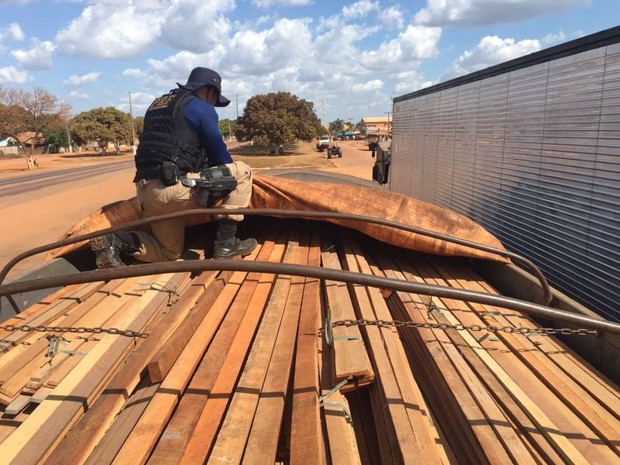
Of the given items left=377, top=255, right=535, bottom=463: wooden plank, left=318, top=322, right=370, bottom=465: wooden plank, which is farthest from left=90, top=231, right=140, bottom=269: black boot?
left=377, top=255, right=535, bottom=463: wooden plank

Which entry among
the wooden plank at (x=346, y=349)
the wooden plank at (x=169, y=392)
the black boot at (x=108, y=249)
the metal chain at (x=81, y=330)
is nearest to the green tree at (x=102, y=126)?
the black boot at (x=108, y=249)

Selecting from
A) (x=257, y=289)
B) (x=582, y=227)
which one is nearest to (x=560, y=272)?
(x=582, y=227)

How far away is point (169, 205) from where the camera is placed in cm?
428

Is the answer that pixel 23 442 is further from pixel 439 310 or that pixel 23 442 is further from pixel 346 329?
pixel 439 310

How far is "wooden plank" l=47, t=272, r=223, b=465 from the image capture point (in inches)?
71.6

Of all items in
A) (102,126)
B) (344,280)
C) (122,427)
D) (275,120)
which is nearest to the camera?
(344,280)

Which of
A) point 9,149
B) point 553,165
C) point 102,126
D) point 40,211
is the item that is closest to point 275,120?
point 102,126

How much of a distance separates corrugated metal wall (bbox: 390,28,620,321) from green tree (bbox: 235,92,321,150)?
40400mm

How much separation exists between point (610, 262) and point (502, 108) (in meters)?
2.56

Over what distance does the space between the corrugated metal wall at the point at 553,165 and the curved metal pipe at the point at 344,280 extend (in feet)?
6.14

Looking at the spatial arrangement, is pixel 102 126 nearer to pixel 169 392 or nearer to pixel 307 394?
pixel 169 392

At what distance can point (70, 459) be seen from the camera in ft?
5.77

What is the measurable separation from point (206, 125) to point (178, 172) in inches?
19.3

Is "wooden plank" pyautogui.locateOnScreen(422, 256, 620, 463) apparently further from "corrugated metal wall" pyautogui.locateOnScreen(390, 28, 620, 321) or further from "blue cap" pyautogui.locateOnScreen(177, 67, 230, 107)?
"blue cap" pyautogui.locateOnScreen(177, 67, 230, 107)
